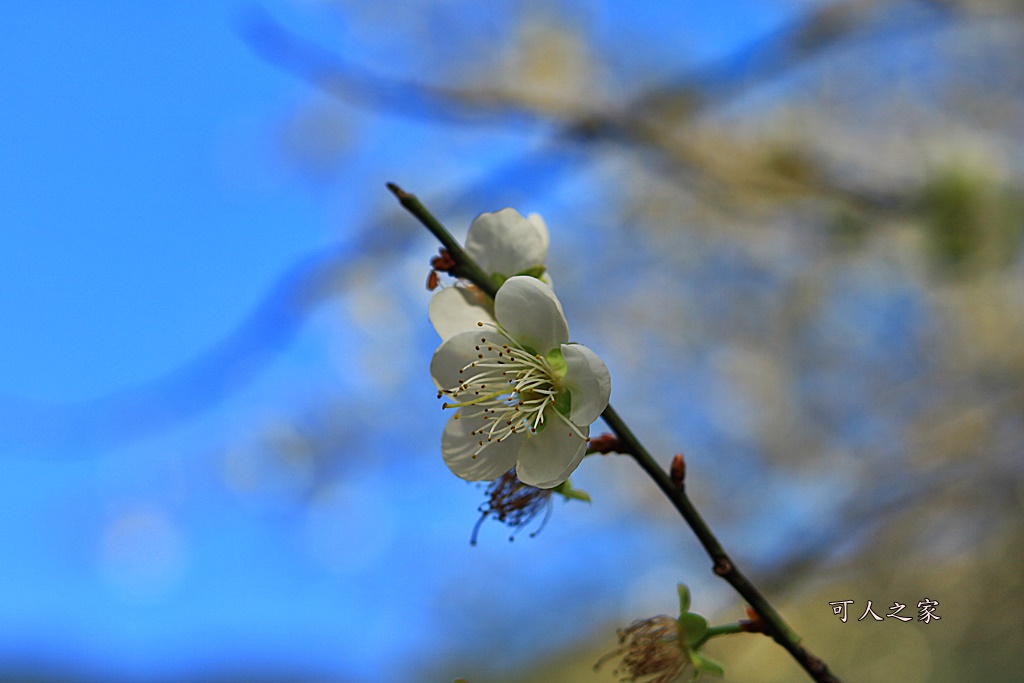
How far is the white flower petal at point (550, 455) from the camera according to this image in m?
0.43

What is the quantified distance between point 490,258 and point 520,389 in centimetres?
9

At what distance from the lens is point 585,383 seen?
45 centimetres

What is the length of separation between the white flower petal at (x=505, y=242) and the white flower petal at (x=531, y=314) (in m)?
0.05

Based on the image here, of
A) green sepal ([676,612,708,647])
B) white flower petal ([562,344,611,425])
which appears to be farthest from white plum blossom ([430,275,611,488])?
green sepal ([676,612,708,647])

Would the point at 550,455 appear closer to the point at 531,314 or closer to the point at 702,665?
the point at 531,314

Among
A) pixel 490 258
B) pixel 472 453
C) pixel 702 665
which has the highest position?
pixel 490 258

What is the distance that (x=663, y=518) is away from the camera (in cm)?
336

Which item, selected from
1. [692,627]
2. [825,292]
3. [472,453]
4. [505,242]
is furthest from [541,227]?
[825,292]

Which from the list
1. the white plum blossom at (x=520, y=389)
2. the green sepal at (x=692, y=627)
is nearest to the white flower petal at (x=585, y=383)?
the white plum blossom at (x=520, y=389)

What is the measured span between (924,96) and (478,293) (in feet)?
10.6

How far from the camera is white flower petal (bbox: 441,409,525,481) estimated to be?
1.53 ft

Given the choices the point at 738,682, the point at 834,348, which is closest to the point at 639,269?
the point at 834,348

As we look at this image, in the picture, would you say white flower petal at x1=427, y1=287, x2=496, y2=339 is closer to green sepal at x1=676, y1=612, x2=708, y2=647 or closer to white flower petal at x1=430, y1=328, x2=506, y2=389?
white flower petal at x1=430, y1=328, x2=506, y2=389

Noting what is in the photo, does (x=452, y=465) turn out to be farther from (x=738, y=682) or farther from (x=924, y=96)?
(x=924, y=96)
